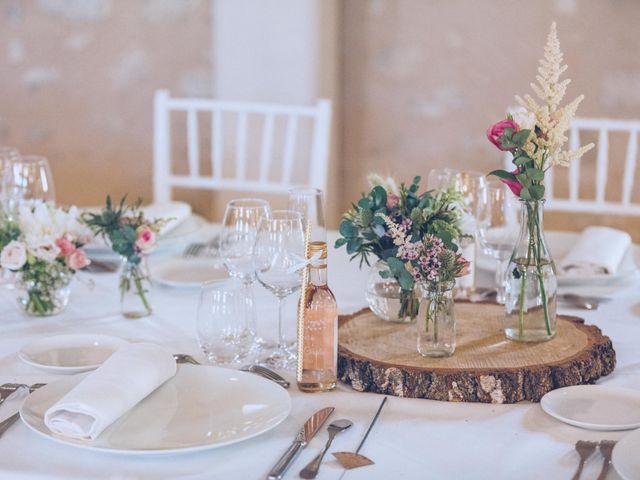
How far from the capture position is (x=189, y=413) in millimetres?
1210

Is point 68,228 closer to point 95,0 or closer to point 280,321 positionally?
point 280,321

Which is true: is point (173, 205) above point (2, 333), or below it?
above

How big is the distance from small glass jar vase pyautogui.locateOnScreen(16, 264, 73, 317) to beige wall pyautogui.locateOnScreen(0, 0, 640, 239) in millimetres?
1734

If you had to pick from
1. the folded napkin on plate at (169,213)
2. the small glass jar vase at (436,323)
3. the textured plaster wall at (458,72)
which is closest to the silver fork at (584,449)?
the small glass jar vase at (436,323)

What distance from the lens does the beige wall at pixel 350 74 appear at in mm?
3234

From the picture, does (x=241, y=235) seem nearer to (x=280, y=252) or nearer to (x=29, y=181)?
(x=280, y=252)

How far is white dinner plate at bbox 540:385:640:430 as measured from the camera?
1.19m

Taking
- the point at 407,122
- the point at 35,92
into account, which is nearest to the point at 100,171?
the point at 35,92

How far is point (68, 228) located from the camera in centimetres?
168

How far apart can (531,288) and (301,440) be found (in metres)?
0.47

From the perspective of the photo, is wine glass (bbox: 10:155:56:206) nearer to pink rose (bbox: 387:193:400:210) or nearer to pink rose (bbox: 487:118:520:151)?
pink rose (bbox: 387:193:400:210)

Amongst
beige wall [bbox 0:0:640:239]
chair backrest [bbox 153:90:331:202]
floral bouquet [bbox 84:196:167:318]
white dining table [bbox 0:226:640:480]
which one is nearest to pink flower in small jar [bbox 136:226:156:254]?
floral bouquet [bbox 84:196:167:318]

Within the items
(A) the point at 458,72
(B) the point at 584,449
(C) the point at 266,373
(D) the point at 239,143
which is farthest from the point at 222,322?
(A) the point at 458,72

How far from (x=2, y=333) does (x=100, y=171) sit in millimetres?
2166
